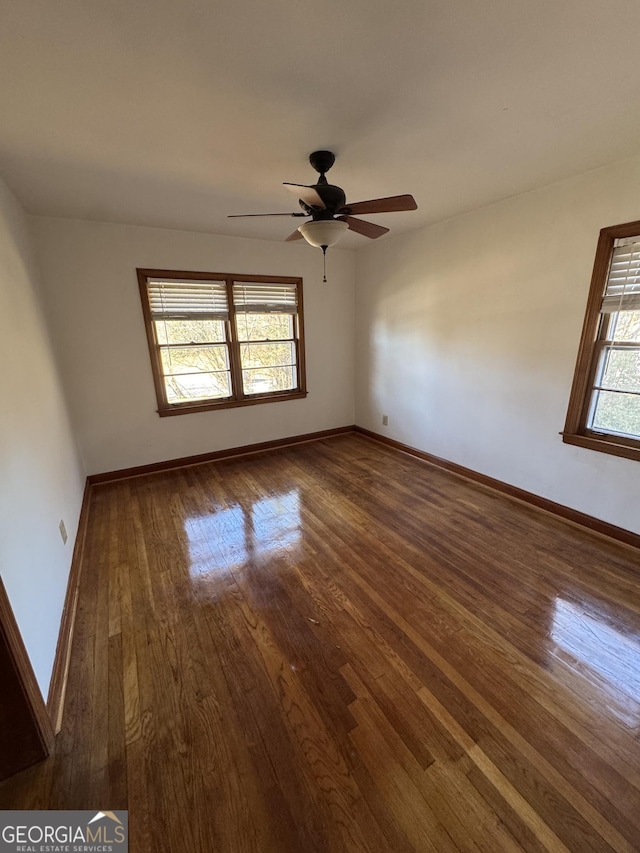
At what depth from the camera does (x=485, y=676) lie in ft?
5.08

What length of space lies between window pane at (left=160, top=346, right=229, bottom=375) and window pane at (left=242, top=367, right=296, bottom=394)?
12.6 inches

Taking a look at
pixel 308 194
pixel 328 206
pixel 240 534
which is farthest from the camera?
pixel 240 534

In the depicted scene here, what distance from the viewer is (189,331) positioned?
371 cm

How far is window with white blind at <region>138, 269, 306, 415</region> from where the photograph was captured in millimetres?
3559

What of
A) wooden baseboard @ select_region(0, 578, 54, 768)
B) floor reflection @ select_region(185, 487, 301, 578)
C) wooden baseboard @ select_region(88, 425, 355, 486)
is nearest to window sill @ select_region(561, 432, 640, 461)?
floor reflection @ select_region(185, 487, 301, 578)

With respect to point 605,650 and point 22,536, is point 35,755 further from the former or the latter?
point 605,650

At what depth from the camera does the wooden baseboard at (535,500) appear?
2.45 m

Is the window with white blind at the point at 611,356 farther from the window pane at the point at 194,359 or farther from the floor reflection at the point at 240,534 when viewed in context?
the window pane at the point at 194,359

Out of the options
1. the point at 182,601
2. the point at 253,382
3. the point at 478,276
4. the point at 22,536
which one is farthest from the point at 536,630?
the point at 253,382

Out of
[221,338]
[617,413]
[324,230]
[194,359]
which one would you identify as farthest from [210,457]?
[617,413]

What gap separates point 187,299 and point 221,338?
523mm

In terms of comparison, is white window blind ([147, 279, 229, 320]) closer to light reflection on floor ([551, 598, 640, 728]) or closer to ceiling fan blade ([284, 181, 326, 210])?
ceiling fan blade ([284, 181, 326, 210])

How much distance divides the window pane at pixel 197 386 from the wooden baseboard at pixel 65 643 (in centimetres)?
169

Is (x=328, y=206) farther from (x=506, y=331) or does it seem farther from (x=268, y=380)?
(x=268, y=380)
